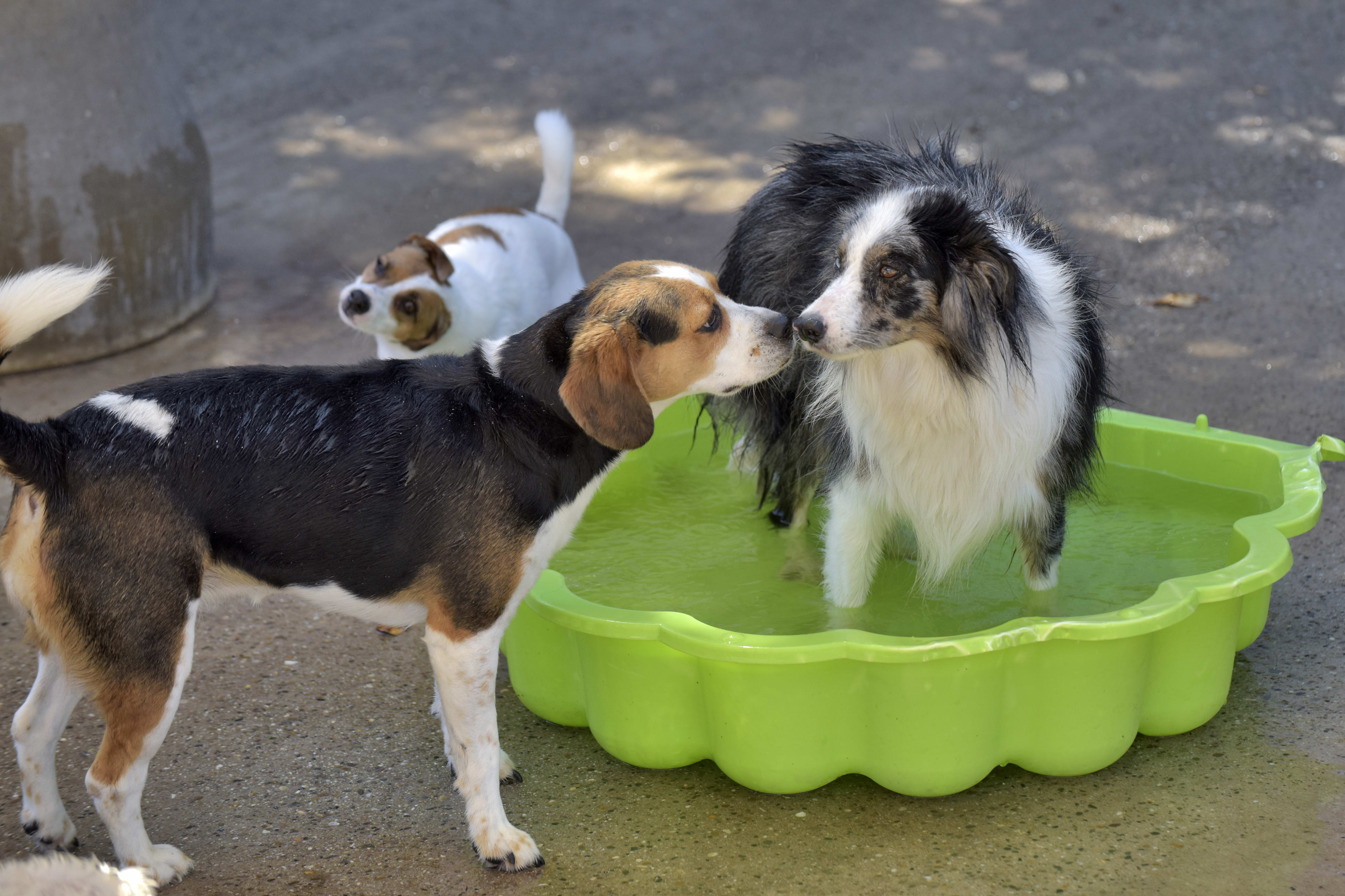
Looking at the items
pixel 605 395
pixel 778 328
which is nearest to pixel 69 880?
pixel 605 395

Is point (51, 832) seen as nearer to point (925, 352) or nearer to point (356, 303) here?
point (356, 303)

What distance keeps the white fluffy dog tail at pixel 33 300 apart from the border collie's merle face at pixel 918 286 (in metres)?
1.50

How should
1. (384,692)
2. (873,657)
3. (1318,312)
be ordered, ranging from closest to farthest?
(873,657)
(384,692)
(1318,312)

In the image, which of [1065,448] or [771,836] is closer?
[771,836]

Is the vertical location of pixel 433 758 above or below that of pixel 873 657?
below

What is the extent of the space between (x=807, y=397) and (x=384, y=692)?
4.85 feet

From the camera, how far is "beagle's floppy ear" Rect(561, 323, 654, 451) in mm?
2496

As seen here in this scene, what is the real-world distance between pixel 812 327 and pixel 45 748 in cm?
192

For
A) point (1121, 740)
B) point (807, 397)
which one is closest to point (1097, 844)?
point (1121, 740)

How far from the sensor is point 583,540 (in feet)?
13.1

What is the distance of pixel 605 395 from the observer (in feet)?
8.20

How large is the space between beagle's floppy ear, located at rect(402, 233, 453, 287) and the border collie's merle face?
6.90ft

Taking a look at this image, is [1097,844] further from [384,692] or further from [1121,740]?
[384,692]

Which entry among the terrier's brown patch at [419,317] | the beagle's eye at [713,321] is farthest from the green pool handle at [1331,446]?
the terrier's brown patch at [419,317]
